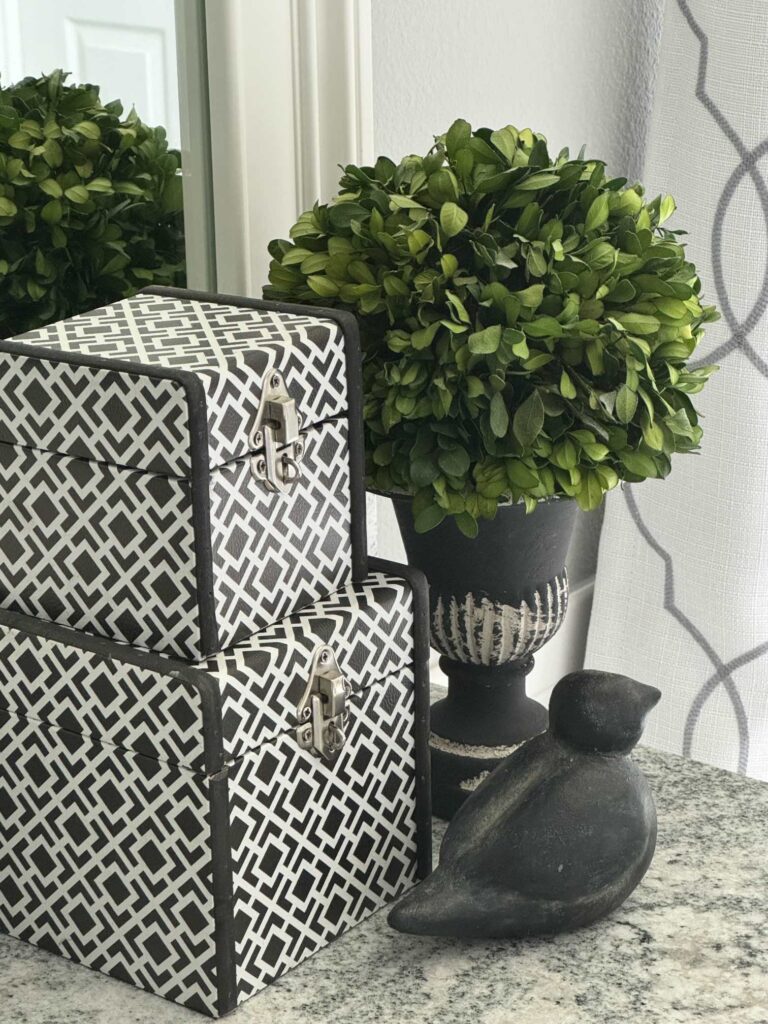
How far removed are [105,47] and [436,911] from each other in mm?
572

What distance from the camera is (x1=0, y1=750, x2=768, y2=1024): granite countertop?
691mm

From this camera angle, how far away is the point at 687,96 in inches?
52.6

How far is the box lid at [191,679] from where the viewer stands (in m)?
0.67

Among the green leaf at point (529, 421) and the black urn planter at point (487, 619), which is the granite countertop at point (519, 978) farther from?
the green leaf at point (529, 421)

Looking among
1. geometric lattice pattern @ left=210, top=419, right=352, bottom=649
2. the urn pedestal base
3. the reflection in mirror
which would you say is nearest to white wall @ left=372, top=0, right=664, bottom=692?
the reflection in mirror

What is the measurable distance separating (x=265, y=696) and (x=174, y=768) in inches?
2.2

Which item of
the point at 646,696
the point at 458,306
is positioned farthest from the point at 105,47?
the point at 646,696

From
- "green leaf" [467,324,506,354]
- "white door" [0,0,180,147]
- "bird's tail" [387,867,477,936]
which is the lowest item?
"bird's tail" [387,867,477,936]

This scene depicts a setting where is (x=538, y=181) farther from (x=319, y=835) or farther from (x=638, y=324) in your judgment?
(x=319, y=835)

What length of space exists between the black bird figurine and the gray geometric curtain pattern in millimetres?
692

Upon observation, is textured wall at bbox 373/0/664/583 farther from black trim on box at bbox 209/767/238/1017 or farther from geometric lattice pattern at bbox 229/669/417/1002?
black trim on box at bbox 209/767/238/1017

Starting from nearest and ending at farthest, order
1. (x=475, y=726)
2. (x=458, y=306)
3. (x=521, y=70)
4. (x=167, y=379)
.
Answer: (x=167, y=379) → (x=458, y=306) → (x=475, y=726) → (x=521, y=70)

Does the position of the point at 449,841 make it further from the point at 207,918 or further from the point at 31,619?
the point at 31,619

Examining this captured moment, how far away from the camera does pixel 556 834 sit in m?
0.72
